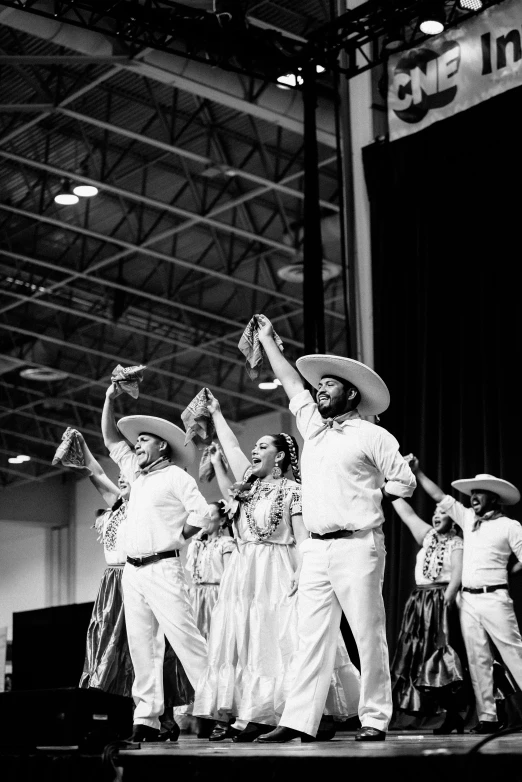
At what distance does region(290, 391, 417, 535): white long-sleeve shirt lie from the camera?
428cm

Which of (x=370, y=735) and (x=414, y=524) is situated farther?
(x=414, y=524)

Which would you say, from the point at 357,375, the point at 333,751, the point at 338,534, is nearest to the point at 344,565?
the point at 338,534

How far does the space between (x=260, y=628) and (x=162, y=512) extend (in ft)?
2.31

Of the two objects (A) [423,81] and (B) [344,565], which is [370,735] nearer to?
(B) [344,565]

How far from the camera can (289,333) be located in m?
18.3

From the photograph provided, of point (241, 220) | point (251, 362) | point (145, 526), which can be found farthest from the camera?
point (241, 220)

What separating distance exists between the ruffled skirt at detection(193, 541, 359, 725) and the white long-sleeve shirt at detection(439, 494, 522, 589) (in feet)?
7.09

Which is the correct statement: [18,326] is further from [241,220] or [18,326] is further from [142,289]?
[241,220]

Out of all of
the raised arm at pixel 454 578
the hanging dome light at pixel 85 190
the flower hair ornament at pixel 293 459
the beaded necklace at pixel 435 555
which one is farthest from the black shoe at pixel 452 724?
the hanging dome light at pixel 85 190

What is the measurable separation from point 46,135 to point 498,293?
22.9 ft

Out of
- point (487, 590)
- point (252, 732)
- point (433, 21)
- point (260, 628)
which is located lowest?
point (252, 732)

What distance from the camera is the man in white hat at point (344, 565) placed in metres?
4.18

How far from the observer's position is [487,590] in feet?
23.9

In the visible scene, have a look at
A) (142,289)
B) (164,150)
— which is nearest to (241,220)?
(164,150)
